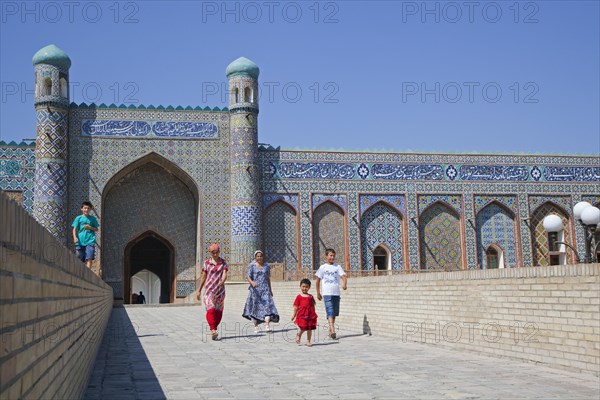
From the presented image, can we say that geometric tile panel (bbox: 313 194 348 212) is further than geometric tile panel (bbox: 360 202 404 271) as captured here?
No

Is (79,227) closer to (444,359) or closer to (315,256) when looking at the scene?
(444,359)

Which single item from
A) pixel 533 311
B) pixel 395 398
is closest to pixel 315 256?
pixel 533 311

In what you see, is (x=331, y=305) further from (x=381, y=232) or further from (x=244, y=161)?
(x=381, y=232)

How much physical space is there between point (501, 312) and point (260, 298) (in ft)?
13.1

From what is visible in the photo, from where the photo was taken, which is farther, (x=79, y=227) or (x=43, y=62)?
(x=43, y=62)

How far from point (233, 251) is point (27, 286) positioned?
18.3m

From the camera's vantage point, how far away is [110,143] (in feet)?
67.5

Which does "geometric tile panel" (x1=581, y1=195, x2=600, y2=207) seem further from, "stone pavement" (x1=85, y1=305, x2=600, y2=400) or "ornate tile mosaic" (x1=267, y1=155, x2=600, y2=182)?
"stone pavement" (x1=85, y1=305, x2=600, y2=400)

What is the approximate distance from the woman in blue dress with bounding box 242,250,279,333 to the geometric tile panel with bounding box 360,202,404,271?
12.1m

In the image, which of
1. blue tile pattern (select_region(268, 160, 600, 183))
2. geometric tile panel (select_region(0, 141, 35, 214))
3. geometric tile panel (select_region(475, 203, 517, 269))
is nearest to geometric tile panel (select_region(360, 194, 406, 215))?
blue tile pattern (select_region(268, 160, 600, 183))

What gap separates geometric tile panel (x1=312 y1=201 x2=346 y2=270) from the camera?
21234mm

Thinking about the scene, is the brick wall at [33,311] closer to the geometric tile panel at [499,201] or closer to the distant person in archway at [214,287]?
the distant person in archway at [214,287]

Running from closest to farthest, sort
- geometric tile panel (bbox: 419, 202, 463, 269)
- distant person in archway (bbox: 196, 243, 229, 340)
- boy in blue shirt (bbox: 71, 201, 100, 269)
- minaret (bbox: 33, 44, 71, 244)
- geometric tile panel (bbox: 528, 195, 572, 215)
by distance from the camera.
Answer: boy in blue shirt (bbox: 71, 201, 100, 269) → distant person in archway (bbox: 196, 243, 229, 340) → minaret (bbox: 33, 44, 71, 244) → geometric tile panel (bbox: 419, 202, 463, 269) → geometric tile panel (bbox: 528, 195, 572, 215)

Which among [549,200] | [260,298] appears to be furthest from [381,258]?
[260,298]
